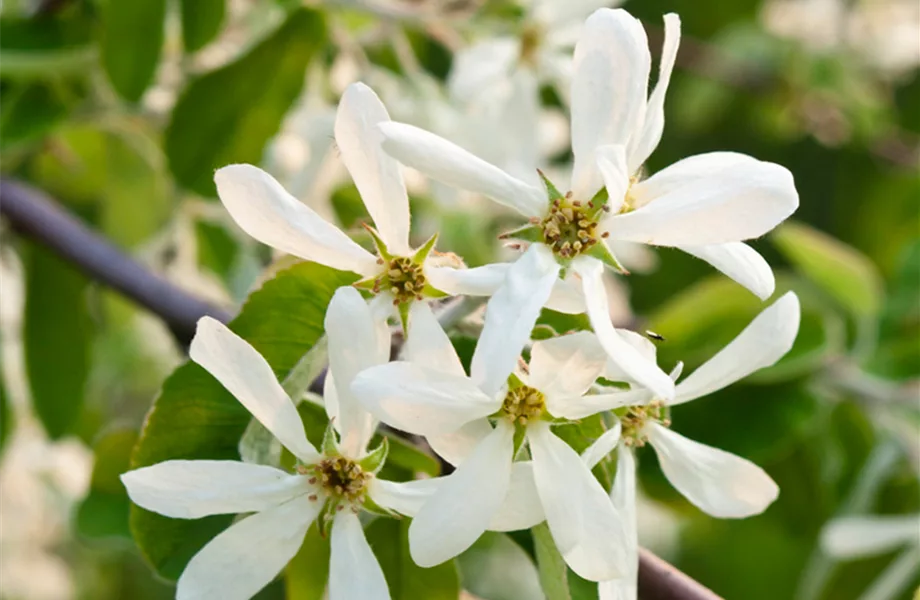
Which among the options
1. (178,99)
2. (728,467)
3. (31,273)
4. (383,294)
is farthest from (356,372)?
(31,273)

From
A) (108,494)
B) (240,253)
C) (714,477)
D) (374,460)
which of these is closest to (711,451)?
(714,477)

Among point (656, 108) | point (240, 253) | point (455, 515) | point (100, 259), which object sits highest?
point (240, 253)

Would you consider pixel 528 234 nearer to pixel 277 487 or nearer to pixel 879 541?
pixel 277 487

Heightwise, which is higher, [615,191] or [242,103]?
[242,103]

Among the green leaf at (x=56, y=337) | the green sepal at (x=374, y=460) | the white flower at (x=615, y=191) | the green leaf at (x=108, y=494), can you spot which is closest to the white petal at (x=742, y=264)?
the white flower at (x=615, y=191)

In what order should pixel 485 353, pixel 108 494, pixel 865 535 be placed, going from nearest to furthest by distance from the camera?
pixel 485 353
pixel 108 494
pixel 865 535

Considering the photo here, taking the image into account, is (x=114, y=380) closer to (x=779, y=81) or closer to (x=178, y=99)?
(x=178, y=99)

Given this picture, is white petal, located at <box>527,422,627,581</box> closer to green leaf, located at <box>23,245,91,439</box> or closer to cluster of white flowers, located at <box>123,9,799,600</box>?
cluster of white flowers, located at <box>123,9,799,600</box>

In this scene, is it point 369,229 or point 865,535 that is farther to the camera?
point 865,535
